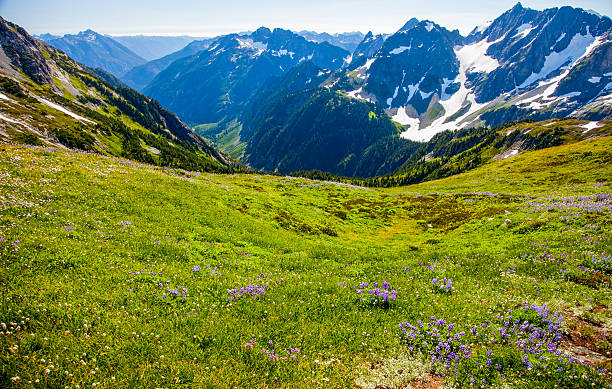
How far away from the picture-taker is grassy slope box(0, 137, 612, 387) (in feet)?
23.4

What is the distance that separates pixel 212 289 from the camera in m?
11.1

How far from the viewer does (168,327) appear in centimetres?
838

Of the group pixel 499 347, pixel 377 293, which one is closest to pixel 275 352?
pixel 377 293

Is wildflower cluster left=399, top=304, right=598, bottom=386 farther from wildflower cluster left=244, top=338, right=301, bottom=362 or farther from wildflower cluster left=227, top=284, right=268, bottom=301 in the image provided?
wildflower cluster left=227, top=284, right=268, bottom=301

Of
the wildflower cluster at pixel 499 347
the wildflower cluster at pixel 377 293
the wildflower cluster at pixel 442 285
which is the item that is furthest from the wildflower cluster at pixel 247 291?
the wildflower cluster at pixel 442 285

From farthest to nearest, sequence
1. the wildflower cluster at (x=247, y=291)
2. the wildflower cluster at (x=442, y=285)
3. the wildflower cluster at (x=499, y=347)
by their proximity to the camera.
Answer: the wildflower cluster at (x=442, y=285), the wildflower cluster at (x=247, y=291), the wildflower cluster at (x=499, y=347)

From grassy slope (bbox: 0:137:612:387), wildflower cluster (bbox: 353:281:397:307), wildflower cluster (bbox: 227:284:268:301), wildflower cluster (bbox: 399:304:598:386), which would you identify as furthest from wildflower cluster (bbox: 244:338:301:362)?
wildflower cluster (bbox: 353:281:397:307)

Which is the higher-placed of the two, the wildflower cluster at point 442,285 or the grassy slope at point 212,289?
the grassy slope at point 212,289

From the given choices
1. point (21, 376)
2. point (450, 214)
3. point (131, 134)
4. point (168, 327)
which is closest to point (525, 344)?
point (168, 327)

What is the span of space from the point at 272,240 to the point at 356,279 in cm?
823

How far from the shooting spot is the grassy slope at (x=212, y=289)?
7.14 meters

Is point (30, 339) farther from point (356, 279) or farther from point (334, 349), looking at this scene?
point (356, 279)

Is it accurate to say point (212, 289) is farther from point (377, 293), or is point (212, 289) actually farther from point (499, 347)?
point (499, 347)

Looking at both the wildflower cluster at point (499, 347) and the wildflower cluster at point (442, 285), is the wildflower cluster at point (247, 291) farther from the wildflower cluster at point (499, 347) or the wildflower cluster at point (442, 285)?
the wildflower cluster at point (442, 285)
